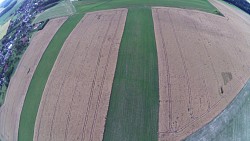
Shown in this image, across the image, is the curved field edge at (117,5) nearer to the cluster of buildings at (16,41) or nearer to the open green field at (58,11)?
the open green field at (58,11)

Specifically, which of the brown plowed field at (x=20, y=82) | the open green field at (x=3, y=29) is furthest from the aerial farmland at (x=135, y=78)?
the open green field at (x=3, y=29)

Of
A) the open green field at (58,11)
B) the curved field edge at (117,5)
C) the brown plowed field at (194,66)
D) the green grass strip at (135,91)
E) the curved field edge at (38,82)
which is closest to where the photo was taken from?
the green grass strip at (135,91)

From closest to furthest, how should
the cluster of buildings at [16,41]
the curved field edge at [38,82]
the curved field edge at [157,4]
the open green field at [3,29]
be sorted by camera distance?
the curved field edge at [38,82], the cluster of buildings at [16,41], the curved field edge at [157,4], the open green field at [3,29]

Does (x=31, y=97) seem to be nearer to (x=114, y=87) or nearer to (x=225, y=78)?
(x=114, y=87)

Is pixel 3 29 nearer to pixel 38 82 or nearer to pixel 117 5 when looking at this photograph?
pixel 117 5

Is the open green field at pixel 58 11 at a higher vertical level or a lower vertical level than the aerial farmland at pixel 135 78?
higher

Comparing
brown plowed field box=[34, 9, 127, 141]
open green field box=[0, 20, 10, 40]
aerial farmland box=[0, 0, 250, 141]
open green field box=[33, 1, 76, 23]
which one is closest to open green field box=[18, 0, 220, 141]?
aerial farmland box=[0, 0, 250, 141]

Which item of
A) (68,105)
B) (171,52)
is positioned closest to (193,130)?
(171,52)
